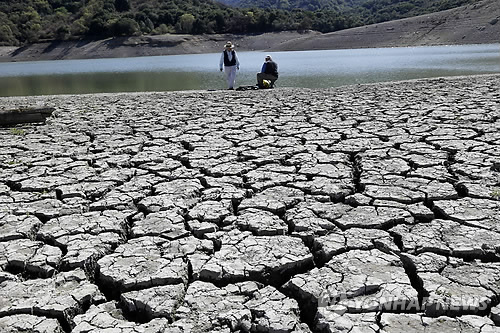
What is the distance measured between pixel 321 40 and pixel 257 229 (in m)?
43.2

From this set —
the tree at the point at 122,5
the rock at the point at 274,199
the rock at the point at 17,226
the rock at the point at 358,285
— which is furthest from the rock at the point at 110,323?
the tree at the point at 122,5

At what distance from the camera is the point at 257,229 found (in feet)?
8.57

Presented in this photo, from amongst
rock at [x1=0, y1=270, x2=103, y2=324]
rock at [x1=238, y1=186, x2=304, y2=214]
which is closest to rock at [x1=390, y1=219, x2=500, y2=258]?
rock at [x1=238, y1=186, x2=304, y2=214]

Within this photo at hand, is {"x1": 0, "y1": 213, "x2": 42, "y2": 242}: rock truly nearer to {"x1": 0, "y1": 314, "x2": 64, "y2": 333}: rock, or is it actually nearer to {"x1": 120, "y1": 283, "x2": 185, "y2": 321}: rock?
{"x1": 0, "y1": 314, "x2": 64, "y2": 333}: rock

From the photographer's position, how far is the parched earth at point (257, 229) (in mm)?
1893

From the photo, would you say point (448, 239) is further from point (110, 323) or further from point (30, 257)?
point (30, 257)

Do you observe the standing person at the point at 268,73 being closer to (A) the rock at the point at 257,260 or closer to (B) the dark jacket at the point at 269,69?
(B) the dark jacket at the point at 269,69

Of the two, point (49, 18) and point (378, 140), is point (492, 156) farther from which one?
point (49, 18)

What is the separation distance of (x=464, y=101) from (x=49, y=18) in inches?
2358

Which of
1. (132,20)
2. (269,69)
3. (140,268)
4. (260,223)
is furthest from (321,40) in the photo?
(140,268)

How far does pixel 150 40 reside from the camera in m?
46.9

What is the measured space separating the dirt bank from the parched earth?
35.3m

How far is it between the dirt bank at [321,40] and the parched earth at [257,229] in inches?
1389

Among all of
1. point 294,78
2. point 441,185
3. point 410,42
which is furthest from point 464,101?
point 410,42
